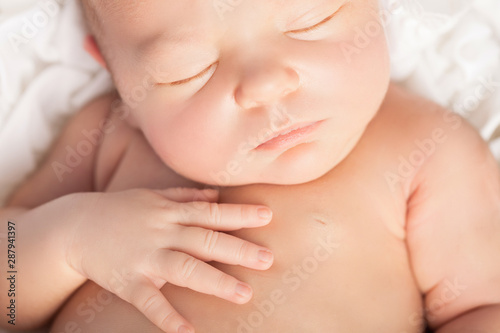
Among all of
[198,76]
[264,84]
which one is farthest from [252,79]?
[198,76]

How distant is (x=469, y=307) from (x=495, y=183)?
1.06ft

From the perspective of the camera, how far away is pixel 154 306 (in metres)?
1.40

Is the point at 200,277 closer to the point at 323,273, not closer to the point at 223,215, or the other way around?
the point at 223,215

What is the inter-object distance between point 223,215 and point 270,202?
0.14 meters

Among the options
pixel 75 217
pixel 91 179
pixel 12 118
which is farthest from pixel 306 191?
pixel 12 118

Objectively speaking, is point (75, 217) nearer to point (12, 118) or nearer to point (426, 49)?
point (12, 118)

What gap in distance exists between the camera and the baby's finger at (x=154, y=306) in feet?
4.52
